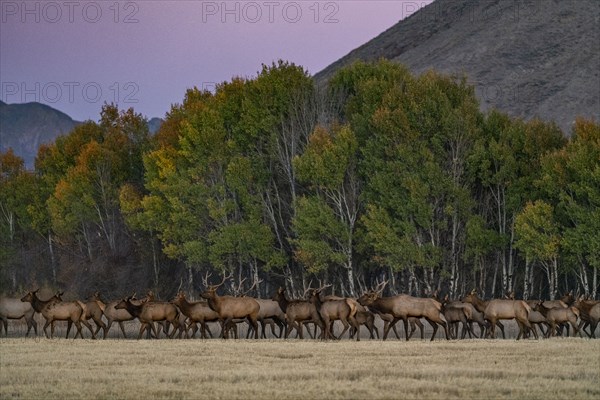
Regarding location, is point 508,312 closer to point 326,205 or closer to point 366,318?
point 366,318

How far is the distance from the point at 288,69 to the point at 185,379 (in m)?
38.5

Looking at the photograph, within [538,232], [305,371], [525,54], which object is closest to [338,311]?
[305,371]

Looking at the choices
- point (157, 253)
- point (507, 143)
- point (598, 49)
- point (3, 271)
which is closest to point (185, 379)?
point (507, 143)

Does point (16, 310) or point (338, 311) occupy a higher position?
point (16, 310)

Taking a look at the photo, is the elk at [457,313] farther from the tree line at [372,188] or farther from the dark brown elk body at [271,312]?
the tree line at [372,188]

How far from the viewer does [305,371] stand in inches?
853

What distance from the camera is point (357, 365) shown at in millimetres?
22922

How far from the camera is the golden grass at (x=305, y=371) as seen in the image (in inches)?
735

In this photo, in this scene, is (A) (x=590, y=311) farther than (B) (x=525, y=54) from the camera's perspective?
No

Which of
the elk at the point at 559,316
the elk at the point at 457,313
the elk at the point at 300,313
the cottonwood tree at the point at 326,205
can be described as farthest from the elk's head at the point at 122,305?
the elk at the point at 559,316

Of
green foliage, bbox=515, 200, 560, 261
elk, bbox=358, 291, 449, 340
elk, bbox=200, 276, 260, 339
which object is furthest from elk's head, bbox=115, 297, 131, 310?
green foliage, bbox=515, 200, 560, 261

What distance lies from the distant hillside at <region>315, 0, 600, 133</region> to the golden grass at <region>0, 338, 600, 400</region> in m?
58.9

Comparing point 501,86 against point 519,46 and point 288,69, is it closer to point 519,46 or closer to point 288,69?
point 519,46

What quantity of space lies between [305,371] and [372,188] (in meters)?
31.2
